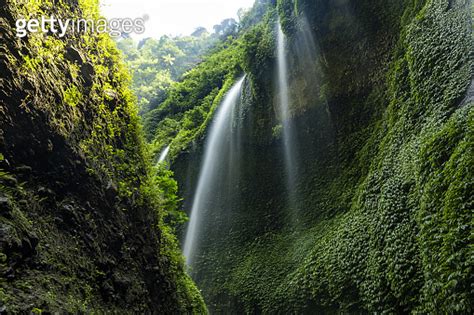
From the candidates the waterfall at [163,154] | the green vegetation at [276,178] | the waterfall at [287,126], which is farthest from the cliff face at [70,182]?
the waterfall at [163,154]

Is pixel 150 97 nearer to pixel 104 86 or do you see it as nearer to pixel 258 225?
pixel 258 225

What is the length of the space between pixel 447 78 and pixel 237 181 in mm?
9196

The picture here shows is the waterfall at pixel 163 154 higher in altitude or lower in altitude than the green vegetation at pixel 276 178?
higher

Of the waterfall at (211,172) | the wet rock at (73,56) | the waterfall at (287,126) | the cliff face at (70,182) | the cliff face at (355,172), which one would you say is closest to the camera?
the cliff face at (70,182)

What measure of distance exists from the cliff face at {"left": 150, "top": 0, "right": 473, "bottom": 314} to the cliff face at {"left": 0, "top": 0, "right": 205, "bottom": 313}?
4379mm

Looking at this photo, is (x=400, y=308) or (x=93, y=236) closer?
(x=93, y=236)

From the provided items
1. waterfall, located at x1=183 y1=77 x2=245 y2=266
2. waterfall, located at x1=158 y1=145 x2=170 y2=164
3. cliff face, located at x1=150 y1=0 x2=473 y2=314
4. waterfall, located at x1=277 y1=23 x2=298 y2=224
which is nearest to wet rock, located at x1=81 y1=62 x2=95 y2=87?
cliff face, located at x1=150 y1=0 x2=473 y2=314

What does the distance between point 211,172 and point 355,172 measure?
7.79 meters

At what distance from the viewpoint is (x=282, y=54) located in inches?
520

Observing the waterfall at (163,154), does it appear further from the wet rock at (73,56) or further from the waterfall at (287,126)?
the wet rock at (73,56)

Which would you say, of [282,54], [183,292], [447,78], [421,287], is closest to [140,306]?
[183,292]

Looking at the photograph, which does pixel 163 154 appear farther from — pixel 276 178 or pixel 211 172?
pixel 276 178

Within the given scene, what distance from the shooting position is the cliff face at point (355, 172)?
5.75 metres

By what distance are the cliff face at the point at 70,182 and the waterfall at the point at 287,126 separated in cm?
641
